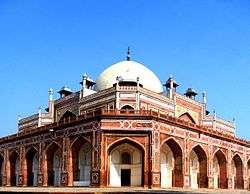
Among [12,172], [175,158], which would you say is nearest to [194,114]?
[175,158]

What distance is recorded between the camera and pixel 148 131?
29.8 m

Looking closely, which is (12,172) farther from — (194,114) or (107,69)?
(194,114)

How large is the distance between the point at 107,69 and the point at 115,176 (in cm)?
1304

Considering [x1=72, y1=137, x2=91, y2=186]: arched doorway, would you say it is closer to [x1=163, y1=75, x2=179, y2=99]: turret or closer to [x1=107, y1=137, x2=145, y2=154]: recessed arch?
[x1=107, y1=137, x2=145, y2=154]: recessed arch

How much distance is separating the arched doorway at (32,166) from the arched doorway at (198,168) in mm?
13387

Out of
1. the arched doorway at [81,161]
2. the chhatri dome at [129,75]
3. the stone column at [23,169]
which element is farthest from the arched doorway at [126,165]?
the stone column at [23,169]

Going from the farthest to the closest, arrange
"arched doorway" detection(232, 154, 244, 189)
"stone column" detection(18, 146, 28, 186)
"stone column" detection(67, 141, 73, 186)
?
"arched doorway" detection(232, 154, 244, 189)
"stone column" detection(18, 146, 28, 186)
"stone column" detection(67, 141, 73, 186)

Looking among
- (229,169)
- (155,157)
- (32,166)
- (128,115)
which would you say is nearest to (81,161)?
(128,115)

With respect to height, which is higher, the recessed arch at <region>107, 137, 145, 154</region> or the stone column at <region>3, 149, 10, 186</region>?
the recessed arch at <region>107, 137, 145, 154</region>

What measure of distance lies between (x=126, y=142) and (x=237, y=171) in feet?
51.2

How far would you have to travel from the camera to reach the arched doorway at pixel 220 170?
1481 inches

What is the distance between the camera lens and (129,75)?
3831 cm

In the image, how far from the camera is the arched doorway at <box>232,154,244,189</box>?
40.0m

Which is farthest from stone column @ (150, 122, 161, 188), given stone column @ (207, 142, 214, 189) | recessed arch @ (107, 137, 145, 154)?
stone column @ (207, 142, 214, 189)
